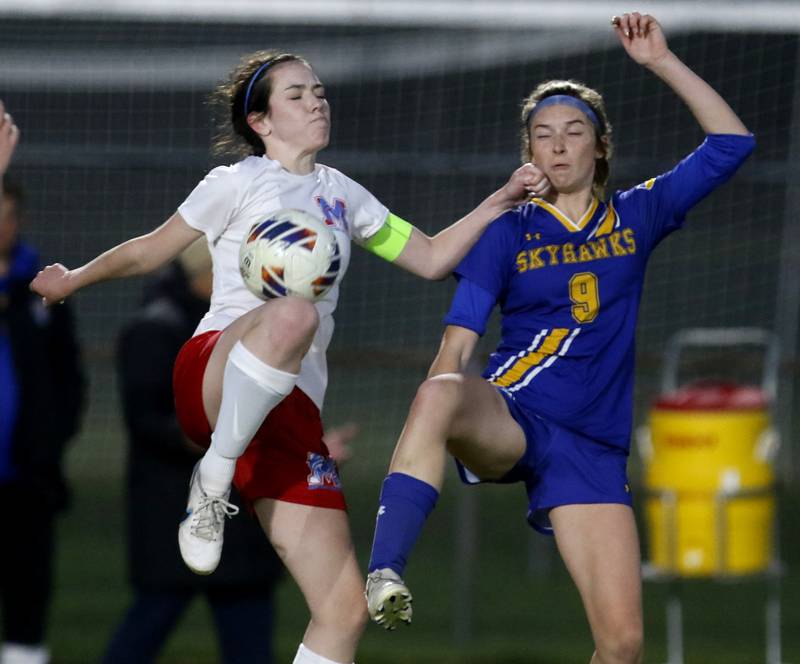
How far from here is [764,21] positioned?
7785 mm

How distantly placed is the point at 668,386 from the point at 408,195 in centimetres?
220

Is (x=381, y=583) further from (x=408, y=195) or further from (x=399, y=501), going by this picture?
(x=408, y=195)

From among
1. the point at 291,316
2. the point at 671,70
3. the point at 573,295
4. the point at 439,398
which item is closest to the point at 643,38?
the point at 671,70

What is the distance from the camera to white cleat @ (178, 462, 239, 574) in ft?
14.5

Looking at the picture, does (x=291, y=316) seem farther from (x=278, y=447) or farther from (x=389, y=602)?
(x=389, y=602)

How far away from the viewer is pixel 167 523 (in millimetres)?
6531

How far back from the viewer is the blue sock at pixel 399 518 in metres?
4.25

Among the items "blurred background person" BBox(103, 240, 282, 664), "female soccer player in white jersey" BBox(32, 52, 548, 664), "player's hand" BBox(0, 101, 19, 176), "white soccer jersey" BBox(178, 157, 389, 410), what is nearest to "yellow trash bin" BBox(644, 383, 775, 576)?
"blurred background person" BBox(103, 240, 282, 664)

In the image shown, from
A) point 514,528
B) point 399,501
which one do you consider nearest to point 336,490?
point 399,501

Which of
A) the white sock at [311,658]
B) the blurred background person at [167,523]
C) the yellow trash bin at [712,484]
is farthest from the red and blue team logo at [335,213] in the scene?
the yellow trash bin at [712,484]

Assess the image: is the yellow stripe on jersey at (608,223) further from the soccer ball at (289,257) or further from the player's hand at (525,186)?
the soccer ball at (289,257)

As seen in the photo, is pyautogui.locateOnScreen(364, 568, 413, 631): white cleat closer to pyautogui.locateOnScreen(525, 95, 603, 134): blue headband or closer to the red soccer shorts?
the red soccer shorts

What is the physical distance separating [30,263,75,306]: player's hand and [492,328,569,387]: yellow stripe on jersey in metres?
1.30

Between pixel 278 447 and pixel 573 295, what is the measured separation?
99 centimetres
